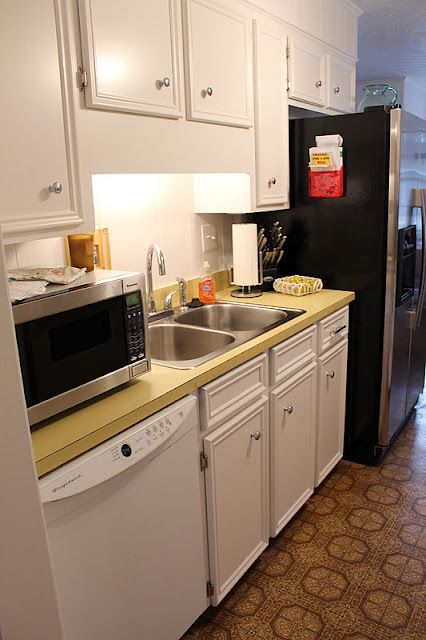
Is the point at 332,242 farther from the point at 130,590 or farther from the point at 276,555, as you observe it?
the point at 130,590

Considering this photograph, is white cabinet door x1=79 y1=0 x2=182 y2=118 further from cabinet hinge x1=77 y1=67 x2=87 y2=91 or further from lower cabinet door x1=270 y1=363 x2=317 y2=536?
lower cabinet door x1=270 y1=363 x2=317 y2=536

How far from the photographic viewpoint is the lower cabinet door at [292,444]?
2.08 meters

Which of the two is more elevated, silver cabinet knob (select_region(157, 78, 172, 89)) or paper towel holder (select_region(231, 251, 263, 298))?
silver cabinet knob (select_region(157, 78, 172, 89))

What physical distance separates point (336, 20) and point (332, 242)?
4.07ft

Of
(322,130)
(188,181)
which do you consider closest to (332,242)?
(322,130)

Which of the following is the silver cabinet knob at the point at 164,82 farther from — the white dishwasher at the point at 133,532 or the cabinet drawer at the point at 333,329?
the cabinet drawer at the point at 333,329

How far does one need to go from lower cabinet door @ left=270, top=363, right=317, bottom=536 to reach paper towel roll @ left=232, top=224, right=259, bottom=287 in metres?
0.54

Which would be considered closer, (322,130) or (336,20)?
(322,130)

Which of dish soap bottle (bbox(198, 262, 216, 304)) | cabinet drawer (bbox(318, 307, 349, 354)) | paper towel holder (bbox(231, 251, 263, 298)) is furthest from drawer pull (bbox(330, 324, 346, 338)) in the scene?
dish soap bottle (bbox(198, 262, 216, 304))

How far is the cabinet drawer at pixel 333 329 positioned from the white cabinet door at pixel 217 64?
3.10 ft

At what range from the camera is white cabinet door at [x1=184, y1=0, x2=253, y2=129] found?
187 cm

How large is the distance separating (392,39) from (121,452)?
3.62 m

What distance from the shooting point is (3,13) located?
1.22 metres

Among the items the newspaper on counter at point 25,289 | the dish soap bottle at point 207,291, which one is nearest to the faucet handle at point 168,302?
the dish soap bottle at point 207,291
